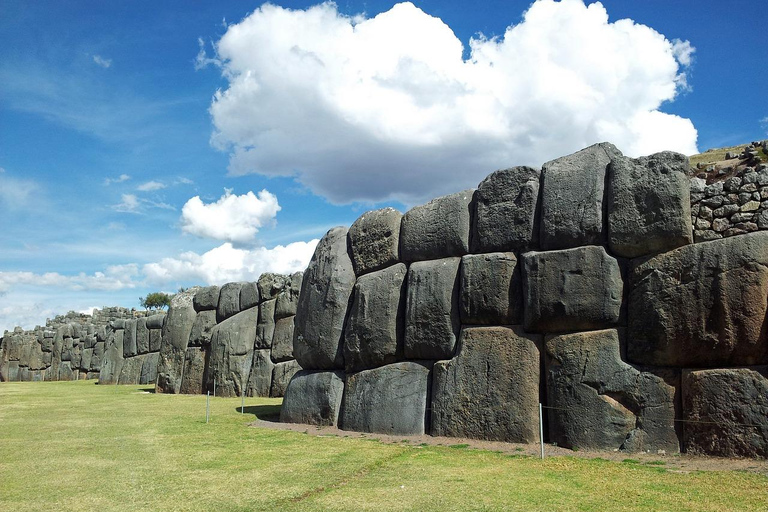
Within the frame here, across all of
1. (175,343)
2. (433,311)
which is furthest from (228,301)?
(433,311)

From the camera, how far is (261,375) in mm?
21266

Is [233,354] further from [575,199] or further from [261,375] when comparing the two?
[575,199]

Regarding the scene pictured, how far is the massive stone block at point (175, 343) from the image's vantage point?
23.9 m

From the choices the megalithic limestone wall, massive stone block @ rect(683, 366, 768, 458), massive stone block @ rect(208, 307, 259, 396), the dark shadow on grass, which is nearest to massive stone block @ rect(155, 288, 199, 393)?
massive stone block @ rect(208, 307, 259, 396)

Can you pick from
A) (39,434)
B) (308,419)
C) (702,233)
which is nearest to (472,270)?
(702,233)

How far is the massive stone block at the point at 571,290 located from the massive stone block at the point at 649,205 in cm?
49

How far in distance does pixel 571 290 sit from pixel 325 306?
5.80 metres

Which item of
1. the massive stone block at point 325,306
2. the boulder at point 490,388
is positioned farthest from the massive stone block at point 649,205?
the massive stone block at point 325,306

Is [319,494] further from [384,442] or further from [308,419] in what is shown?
[308,419]

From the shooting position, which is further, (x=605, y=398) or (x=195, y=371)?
(x=195, y=371)

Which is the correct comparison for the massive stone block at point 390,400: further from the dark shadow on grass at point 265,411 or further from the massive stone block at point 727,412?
the massive stone block at point 727,412

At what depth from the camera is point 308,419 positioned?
13.6m

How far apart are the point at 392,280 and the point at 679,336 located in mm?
5714

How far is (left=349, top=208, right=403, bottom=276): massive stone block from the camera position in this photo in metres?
13.5
